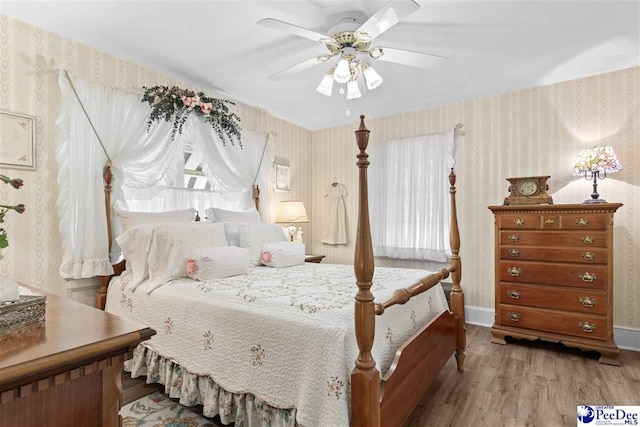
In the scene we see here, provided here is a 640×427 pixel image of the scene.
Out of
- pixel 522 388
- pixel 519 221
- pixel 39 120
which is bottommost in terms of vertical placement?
pixel 522 388

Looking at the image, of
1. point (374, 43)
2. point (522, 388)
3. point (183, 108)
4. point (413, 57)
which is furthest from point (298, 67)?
point (522, 388)

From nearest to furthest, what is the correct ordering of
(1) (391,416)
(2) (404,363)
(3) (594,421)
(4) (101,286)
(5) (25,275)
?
1. (1) (391,416)
2. (2) (404,363)
3. (3) (594,421)
4. (5) (25,275)
5. (4) (101,286)

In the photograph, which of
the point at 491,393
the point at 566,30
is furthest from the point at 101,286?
the point at 566,30

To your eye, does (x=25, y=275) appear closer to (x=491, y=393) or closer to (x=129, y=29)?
(x=129, y=29)

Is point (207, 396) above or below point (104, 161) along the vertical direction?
below

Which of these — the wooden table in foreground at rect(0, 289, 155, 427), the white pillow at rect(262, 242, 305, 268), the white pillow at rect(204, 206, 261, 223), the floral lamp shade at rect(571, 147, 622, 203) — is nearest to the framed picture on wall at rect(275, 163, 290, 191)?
the white pillow at rect(204, 206, 261, 223)

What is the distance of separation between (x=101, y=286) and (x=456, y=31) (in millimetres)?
3356

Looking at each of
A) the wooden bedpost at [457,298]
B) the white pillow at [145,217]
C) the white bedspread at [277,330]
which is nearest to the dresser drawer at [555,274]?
the wooden bedpost at [457,298]

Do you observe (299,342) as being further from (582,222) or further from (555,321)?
(582,222)

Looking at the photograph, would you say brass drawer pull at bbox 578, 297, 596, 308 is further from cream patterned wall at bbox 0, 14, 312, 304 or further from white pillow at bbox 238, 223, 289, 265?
cream patterned wall at bbox 0, 14, 312, 304

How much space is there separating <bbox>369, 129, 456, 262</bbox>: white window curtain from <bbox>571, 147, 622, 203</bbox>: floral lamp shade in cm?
120

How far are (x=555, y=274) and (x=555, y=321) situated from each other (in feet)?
1.38

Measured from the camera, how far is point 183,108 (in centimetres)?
310

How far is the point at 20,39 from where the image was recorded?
231 centimetres
